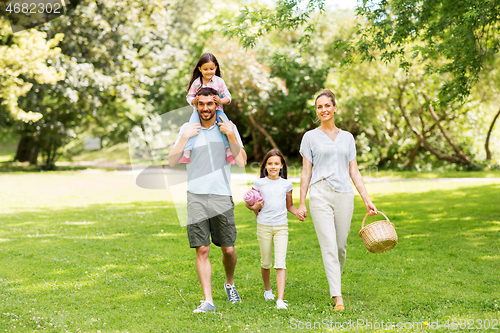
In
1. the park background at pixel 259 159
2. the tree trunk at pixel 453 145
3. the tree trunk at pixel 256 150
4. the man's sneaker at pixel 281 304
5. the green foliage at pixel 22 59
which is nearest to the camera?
the man's sneaker at pixel 281 304

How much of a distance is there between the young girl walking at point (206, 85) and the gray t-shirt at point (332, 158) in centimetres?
85

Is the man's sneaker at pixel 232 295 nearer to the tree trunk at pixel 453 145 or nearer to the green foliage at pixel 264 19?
the green foliage at pixel 264 19

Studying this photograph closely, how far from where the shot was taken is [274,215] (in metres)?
5.16

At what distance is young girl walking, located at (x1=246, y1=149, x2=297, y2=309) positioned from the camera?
5129 millimetres

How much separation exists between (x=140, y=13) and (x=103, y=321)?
20.8 metres

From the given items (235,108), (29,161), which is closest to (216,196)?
(235,108)

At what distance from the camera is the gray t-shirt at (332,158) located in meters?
4.90

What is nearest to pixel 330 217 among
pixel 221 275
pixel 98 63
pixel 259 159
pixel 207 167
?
pixel 207 167

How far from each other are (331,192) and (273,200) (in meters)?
0.64

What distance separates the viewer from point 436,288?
5.72 m

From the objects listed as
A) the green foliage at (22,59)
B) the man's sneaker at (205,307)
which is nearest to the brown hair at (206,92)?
the man's sneaker at (205,307)

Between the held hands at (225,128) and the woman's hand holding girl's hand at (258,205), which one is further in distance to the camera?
the woman's hand holding girl's hand at (258,205)

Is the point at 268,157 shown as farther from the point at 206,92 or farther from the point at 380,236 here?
the point at 380,236

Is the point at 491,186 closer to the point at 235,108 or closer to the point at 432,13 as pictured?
the point at 432,13
